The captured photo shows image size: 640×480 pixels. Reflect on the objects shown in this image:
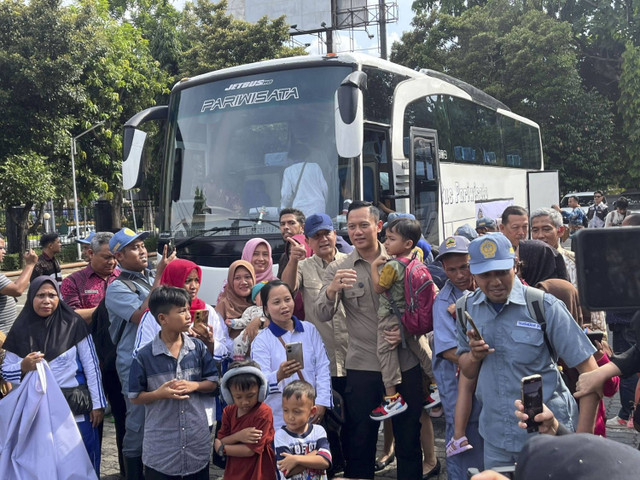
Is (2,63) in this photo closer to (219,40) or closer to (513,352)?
(219,40)

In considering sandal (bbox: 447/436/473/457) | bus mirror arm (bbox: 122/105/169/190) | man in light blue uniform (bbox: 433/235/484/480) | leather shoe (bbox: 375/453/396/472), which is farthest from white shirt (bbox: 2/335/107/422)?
bus mirror arm (bbox: 122/105/169/190)

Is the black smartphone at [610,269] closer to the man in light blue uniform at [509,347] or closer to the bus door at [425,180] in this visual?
the man in light blue uniform at [509,347]

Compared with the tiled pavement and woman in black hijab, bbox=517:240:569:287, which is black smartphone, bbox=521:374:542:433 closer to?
woman in black hijab, bbox=517:240:569:287

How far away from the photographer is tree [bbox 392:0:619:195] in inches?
1176

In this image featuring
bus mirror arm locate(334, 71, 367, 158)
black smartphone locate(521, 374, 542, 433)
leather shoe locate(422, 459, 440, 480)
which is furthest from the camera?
bus mirror arm locate(334, 71, 367, 158)

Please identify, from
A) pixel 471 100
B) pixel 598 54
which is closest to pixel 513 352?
pixel 471 100

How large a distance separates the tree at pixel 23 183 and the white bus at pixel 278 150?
50.1 feet

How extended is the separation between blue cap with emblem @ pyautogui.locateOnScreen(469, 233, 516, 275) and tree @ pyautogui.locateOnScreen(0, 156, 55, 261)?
70.4 feet

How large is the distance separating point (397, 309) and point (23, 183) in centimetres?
2049

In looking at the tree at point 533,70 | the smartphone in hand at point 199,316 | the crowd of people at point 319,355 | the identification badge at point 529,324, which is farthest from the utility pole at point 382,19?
the identification badge at point 529,324

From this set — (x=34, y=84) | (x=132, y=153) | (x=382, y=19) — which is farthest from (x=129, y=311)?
(x=382, y=19)

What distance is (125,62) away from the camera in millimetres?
27344

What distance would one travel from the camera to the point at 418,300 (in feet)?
14.3

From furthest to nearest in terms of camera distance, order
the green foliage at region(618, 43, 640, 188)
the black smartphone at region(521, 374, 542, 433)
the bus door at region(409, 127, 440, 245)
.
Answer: the green foliage at region(618, 43, 640, 188), the bus door at region(409, 127, 440, 245), the black smartphone at region(521, 374, 542, 433)
